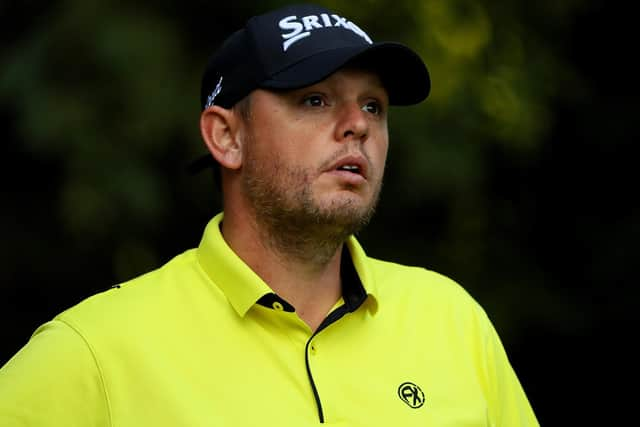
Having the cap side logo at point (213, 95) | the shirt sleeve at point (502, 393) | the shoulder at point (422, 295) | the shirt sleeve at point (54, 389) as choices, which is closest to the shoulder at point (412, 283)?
the shoulder at point (422, 295)

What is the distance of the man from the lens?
2.12 m

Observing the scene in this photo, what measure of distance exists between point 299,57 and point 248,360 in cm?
67

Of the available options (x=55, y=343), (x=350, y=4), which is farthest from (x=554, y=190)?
(x=55, y=343)

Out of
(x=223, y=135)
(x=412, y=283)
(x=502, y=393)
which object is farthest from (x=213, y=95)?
(x=502, y=393)

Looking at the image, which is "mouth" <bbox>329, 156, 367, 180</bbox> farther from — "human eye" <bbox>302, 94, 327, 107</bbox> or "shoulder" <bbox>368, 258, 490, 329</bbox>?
"shoulder" <bbox>368, 258, 490, 329</bbox>

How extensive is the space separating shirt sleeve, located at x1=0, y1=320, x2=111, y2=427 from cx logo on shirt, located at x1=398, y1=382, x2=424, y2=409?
2.02 ft

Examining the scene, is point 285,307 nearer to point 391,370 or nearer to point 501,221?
point 391,370

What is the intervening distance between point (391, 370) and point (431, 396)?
0.33 ft

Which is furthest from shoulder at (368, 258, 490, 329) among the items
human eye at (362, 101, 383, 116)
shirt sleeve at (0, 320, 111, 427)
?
shirt sleeve at (0, 320, 111, 427)

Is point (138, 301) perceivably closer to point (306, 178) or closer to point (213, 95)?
point (306, 178)

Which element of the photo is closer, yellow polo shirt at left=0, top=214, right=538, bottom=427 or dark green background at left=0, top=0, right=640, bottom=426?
yellow polo shirt at left=0, top=214, right=538, bottom=427

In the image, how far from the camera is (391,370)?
2.33 meters

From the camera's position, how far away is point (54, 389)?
2064 mm

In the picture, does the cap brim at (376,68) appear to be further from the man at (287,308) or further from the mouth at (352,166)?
the mouth at (352,166)
